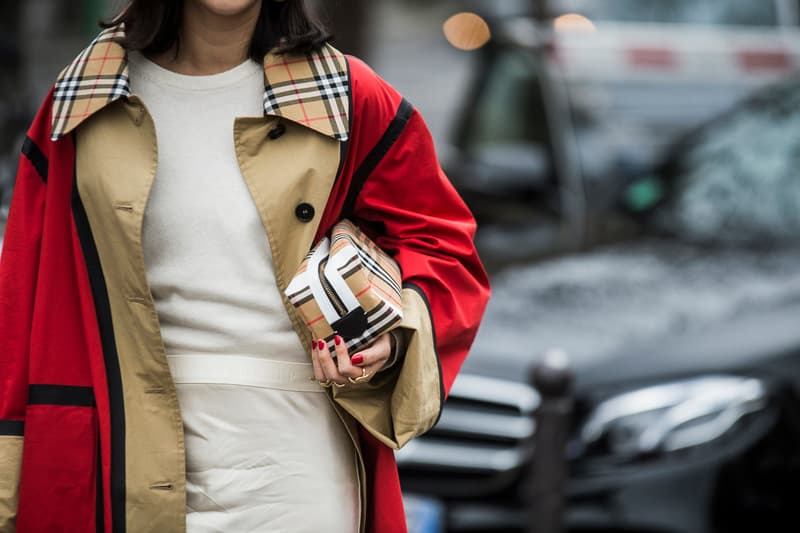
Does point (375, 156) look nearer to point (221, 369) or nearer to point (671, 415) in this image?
point (221, 369)

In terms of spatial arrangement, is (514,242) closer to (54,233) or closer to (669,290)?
(669,290)

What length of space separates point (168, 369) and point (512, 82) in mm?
5226

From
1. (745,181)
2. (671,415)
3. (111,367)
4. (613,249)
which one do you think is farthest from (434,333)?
(745,181)

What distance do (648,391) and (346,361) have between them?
2513mm

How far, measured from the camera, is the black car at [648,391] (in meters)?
4.18

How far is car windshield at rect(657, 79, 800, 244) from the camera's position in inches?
227

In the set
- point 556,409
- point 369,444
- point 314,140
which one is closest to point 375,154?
point 314,140

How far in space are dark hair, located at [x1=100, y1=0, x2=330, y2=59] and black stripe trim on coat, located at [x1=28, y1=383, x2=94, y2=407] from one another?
0.56 m

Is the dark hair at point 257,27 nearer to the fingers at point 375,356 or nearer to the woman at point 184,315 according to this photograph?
the woman at point 184,315

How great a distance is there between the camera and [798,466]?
423 cm

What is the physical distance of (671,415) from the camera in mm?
4293

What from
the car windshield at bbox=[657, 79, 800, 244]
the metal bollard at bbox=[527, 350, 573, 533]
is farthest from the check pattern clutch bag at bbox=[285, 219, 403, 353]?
the car windshield at bbox=[657, 79, 800, 244]

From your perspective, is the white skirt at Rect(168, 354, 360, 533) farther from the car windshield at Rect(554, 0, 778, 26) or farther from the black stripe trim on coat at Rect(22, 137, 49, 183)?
the car windshield at Rect(554, 0, 778, 26)

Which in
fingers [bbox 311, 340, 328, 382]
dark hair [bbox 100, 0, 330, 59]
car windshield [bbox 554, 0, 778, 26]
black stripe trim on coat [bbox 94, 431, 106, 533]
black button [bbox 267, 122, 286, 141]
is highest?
car windshield [bbox 554, 0, 778, 26]
